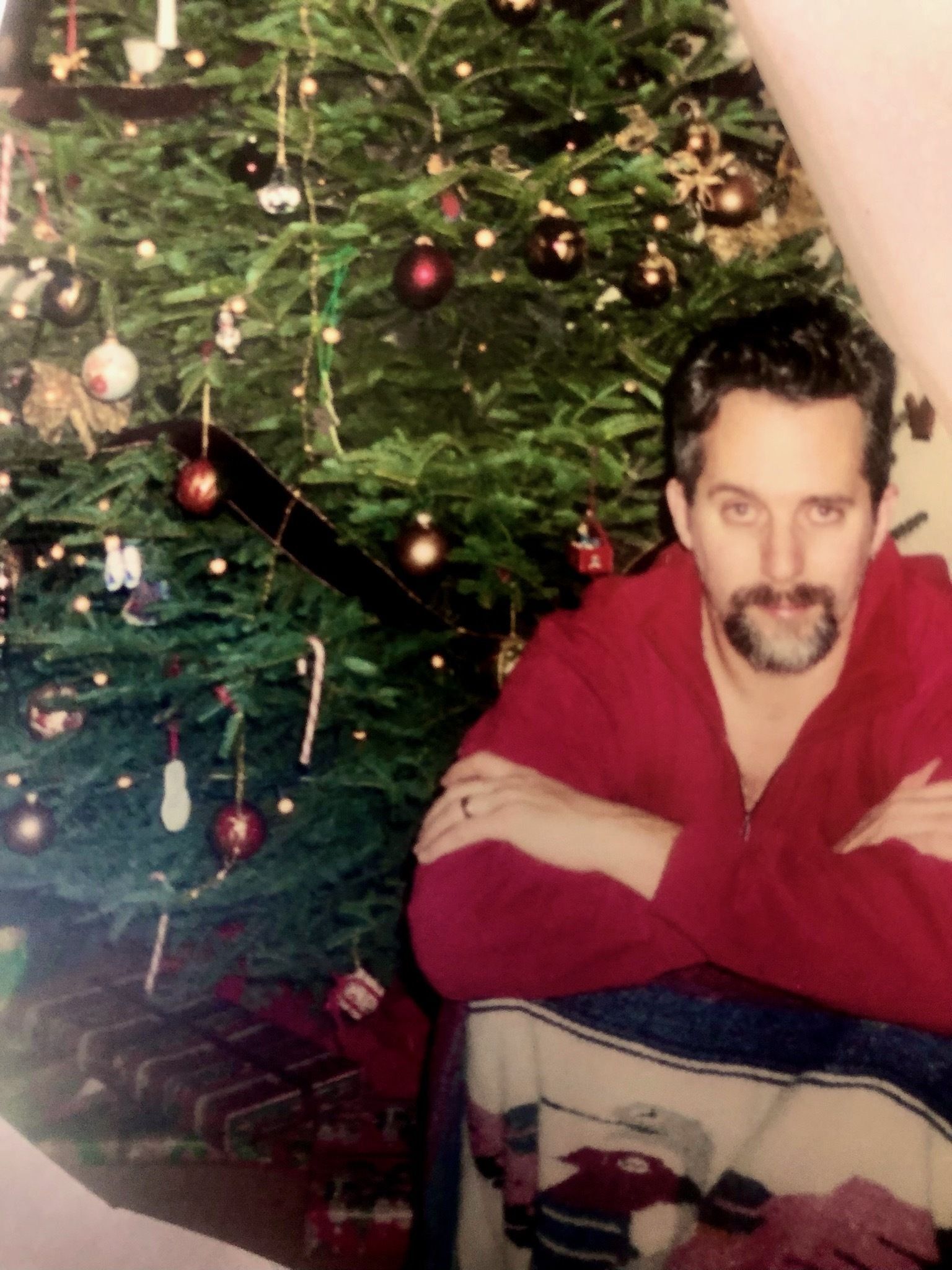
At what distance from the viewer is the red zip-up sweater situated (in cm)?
101

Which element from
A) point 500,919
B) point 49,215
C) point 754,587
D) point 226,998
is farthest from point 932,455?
point 226,998

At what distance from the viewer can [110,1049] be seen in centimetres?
157

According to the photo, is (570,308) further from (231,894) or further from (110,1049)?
(110,1049)

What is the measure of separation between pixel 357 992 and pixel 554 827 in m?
0.62

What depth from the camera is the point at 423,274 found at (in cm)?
119

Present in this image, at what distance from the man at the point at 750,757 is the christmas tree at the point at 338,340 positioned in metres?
0.17

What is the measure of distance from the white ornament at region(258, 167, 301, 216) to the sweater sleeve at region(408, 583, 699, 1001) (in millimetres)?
634

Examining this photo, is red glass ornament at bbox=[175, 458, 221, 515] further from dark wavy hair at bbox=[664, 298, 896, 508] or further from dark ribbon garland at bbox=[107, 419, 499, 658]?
dark wavy hair at bbox=[664, 298, 896, 508]

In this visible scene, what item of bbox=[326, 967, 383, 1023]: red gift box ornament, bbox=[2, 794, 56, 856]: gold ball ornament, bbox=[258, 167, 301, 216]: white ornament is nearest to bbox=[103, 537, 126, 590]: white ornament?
bbox=[2, 794, 56, 856]: gold ball ornament

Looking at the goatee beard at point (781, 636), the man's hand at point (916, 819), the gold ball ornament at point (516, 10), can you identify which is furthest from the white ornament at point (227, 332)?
the man's hand at point (916, 819)

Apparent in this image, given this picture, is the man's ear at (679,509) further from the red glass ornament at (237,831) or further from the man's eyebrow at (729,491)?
the red glass ornament at (237,831)

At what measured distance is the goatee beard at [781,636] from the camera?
1075 mm

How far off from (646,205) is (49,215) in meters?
0.73

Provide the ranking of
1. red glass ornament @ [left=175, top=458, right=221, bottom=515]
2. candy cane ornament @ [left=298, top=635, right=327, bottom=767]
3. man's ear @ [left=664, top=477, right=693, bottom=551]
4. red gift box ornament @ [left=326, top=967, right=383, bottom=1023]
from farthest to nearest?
red gift box ornament @ [left=326, top=967, right=383, bottom=1023], candy cane ornament @ [left=298, top=635, right=327, bottom=767], red glass ornament @ [left=175, top=458, right=221, bottom=515], man's ear @ [left=664, top=477, right=693, bottom=551]
